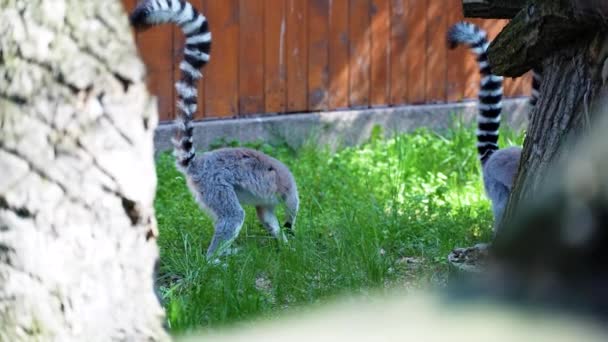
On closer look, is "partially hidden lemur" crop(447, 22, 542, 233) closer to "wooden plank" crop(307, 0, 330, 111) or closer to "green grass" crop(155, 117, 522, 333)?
"green grass" crop(155, 117, 522, 333)

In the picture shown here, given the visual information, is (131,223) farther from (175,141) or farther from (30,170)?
(175,141)

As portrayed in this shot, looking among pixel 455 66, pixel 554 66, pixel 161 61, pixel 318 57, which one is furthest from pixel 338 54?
pixel 554 66

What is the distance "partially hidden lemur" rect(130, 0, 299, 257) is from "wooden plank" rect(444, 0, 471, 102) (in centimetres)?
365

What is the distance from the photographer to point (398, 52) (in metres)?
9.17

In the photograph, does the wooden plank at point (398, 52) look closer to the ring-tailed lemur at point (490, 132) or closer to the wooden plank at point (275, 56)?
the wooden plank at point (275, 56)

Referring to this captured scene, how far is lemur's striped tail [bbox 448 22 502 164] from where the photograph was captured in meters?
5.98

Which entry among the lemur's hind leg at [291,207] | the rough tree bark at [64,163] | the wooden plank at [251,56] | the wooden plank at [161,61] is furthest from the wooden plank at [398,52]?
the rough tree bark at [64,163]

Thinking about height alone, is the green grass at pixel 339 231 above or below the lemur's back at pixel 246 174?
below

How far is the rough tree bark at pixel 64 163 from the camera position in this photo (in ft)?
8.42

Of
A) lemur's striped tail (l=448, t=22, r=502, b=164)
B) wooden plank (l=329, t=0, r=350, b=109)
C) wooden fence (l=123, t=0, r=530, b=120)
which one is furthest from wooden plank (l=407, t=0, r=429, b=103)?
lemur's striped tail (l=448, t=22, r=502, b=164)

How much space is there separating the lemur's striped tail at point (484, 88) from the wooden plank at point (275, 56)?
8.61 feet

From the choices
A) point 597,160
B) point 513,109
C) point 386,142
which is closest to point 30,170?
point 597,160

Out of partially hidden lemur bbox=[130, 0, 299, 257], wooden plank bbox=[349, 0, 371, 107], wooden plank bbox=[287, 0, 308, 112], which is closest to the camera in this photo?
partially hidden lemur bbox=[130, 0, 299, 257]

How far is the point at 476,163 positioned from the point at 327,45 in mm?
1989
